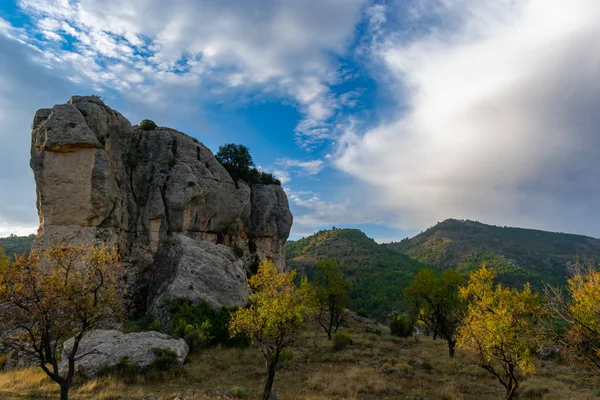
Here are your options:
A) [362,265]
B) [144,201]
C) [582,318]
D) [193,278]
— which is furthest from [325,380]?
[362,265]

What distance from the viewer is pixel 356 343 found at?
34.7m

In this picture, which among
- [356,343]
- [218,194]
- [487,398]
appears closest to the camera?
[487,398]

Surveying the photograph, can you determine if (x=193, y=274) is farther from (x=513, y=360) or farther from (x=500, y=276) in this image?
(x=500, y=276)

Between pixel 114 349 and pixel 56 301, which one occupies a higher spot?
pixel 56 301

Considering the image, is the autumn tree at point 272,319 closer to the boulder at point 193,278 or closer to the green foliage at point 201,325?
the green foliage at point 201,325

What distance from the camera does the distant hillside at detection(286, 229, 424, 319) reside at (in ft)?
321

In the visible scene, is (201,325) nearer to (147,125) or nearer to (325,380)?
(325,380)

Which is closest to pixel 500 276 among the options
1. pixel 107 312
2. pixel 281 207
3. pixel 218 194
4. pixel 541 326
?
pixel 281 207

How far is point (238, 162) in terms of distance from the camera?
171ft

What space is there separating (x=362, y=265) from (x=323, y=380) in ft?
393

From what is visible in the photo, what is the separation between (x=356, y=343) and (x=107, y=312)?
26510 millimetres

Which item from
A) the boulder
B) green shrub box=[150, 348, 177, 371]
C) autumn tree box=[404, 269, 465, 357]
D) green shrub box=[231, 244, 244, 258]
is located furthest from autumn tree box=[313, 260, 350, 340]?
green shrub box=[150, 348, 177, 371]

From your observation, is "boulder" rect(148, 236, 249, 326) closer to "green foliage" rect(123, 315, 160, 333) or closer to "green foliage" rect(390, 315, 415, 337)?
"green foliage" rect(123, 315, 160, 333)

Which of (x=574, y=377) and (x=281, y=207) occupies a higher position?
(x=281, y=207)
